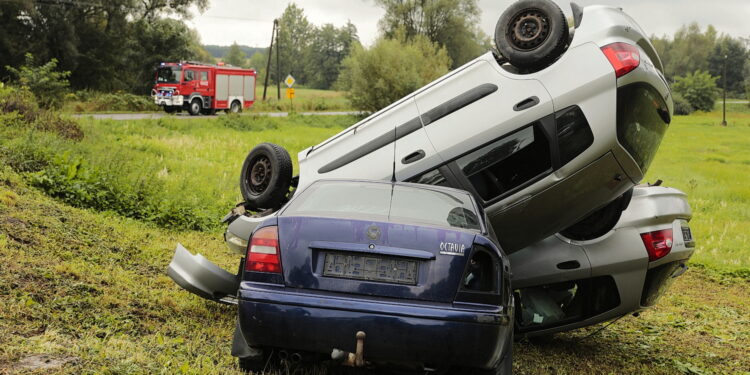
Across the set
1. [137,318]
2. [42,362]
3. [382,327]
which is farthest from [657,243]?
[42,362]

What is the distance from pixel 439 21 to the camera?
74125 mm

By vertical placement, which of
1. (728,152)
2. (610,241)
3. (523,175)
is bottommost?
(728,152)

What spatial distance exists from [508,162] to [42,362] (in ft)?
12.5

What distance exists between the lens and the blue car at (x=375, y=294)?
3953 millimetres

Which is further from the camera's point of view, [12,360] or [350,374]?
[350,374]

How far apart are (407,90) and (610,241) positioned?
139 feet

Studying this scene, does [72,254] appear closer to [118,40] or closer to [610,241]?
[610,241]

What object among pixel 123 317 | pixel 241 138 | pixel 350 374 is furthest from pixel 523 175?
pixel 241 138

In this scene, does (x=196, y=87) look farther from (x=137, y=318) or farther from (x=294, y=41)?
(x=294, y=41)

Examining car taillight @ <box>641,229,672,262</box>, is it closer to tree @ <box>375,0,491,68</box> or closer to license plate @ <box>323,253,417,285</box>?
license plate @ <box>323,253,417,285</box>

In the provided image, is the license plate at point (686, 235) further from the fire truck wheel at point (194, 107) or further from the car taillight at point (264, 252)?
the fire truck wheel at point (194, 107)

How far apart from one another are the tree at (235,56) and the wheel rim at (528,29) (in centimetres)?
14040

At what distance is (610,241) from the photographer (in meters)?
6.51

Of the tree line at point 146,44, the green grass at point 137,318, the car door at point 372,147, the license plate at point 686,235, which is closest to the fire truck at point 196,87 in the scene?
the tree line at point 146,44
